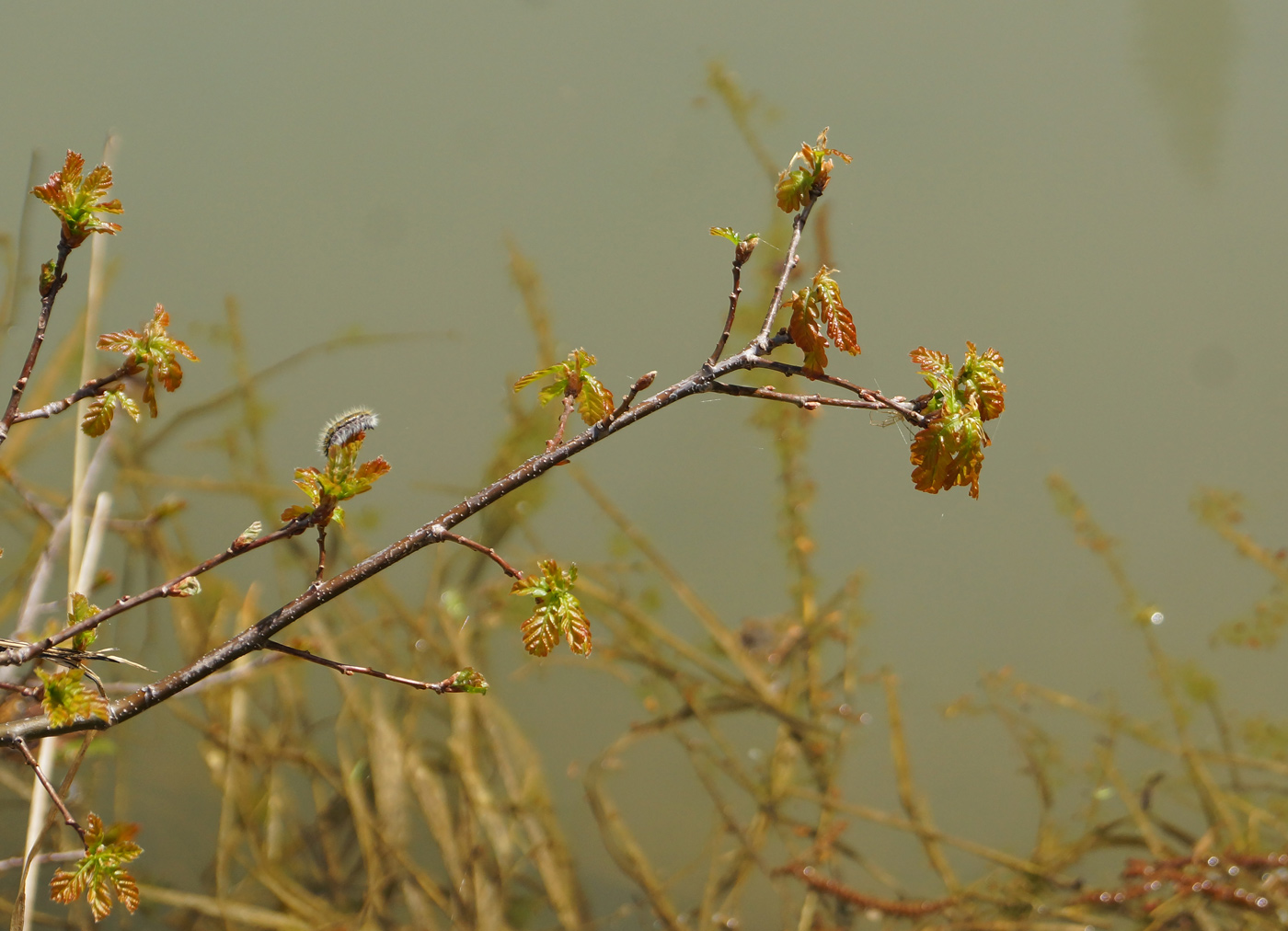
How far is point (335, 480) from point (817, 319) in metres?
0.43

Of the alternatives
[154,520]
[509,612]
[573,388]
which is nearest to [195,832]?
[509,612]

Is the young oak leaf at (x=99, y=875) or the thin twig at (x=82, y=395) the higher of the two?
the thin twig at (x=82, y=395)

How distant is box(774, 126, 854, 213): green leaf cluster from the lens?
746mm

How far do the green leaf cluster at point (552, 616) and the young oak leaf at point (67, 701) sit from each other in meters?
0.32

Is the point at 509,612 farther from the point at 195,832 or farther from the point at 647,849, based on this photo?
the point at 195,832

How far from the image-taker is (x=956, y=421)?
0.70 m

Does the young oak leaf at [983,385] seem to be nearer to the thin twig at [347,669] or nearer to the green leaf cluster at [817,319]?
the green leaf cluster at [817,319]

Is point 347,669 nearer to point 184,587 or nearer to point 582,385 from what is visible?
point 184,587

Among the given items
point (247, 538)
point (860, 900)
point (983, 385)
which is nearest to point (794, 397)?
point (983, 385)

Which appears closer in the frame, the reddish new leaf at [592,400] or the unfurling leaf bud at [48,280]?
the unfurling leaf bud at [48,280]

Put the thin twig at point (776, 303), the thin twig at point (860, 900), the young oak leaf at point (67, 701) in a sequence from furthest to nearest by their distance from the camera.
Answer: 1. the thin twig at point (860, 900)
2. the thin twig at point (776, 303)
3. the young oak leaf at point (67, 701)

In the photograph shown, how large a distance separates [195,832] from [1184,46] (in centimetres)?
417

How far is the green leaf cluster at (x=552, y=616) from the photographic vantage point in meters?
0.69

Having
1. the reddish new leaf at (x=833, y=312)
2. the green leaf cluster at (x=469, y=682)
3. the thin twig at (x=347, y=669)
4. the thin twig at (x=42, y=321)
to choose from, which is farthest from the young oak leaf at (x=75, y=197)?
the reddish new leaf at (x=833, y=312)
